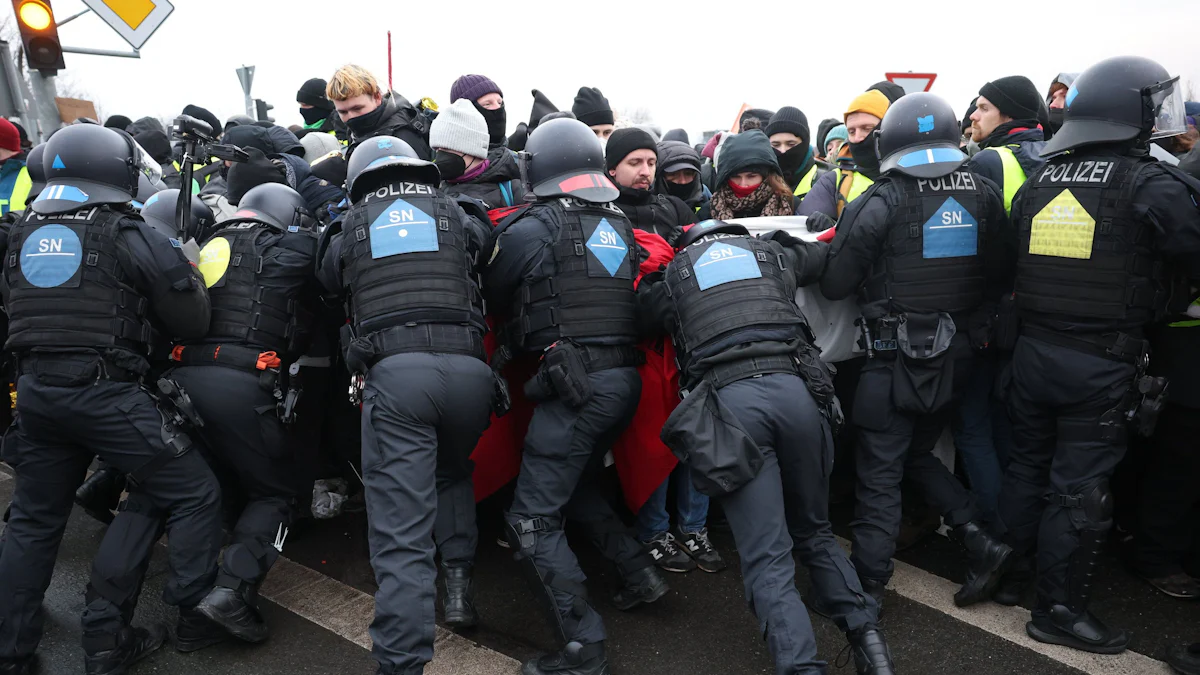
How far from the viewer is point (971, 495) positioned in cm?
400

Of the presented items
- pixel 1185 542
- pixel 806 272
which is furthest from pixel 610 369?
pixel 1185 542

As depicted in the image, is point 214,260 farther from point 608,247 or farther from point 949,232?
point 949,232

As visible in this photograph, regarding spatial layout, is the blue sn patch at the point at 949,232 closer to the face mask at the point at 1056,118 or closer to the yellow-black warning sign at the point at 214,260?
the face mask at the point at 1056,118

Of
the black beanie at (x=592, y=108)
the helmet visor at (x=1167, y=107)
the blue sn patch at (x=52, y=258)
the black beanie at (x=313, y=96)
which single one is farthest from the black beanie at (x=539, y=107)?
the helmet visor at (x=1167, y=107)

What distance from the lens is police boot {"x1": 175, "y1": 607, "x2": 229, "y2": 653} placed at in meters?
3.59

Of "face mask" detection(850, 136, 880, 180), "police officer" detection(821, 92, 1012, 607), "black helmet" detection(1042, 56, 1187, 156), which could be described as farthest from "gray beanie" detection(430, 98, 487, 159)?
"black helmet" detection(1042, 56, 1187, 156)

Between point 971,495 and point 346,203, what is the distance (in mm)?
3478

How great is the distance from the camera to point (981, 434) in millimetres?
4207

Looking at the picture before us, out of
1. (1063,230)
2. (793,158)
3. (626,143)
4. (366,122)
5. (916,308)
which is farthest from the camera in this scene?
(793,158)

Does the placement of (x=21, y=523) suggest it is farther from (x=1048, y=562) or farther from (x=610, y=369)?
(x=1048, y=562)

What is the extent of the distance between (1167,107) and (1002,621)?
7.61ft

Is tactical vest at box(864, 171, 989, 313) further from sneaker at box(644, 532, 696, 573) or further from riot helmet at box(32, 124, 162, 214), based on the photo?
riot helmet at box(32, 124, 162, 214)

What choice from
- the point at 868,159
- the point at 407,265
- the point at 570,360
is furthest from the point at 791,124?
the point at 407,265

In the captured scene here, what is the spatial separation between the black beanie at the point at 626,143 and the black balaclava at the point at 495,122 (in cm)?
143
